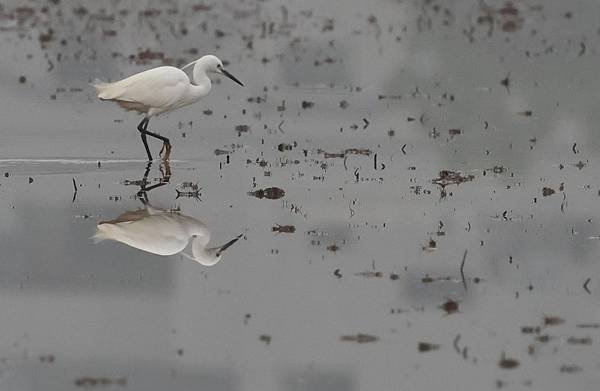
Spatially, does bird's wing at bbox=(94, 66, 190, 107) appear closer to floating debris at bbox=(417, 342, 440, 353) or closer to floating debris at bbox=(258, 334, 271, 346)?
floating debris at bbox=(258, 334, 271, 346)

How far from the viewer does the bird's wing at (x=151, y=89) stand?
56.1 ft

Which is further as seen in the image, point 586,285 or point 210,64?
point 210,64

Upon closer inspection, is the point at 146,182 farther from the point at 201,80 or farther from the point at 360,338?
the point at 360,338

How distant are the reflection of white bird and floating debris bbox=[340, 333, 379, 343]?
2.22 meters

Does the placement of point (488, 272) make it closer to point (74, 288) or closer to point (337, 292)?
point (337, 292)

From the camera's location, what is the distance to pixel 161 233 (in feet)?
45.3

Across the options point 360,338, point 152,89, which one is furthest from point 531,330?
point 152,89

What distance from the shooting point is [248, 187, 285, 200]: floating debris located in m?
15.6

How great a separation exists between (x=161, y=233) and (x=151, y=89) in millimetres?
3645

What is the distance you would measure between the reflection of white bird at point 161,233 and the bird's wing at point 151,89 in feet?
8.48

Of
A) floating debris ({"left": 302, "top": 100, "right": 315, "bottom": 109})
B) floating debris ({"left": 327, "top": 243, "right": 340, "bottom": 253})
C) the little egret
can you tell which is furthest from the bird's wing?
floating debris ({"left": 302, "top": 100, "right": 315, "bottom": 109})

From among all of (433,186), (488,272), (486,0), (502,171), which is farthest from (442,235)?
(486,0)

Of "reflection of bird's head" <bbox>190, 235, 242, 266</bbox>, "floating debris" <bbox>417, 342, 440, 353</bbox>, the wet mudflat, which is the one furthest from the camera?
"reflection of bird's head" <bbox>190, 235, 242, 266</bbox>

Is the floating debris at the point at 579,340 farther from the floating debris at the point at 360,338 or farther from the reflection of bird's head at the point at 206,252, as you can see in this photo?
the reflection of bird's head at the point at 206,252
